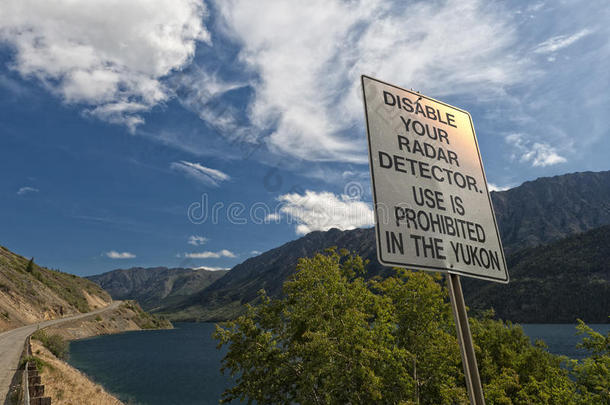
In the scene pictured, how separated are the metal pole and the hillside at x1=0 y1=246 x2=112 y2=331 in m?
74.1

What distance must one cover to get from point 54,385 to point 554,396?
32616 mm

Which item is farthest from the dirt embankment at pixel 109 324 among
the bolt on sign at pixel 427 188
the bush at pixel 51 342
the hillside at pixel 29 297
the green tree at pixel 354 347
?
the bolt on sign at pixel 427 188

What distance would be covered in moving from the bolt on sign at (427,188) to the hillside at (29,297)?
74.0m

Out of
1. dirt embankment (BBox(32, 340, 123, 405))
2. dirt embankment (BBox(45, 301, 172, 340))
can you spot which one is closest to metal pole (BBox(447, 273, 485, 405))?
dirt embankment (BBox(32, 340, 123, 405))

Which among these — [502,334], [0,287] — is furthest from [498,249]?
[0,287]

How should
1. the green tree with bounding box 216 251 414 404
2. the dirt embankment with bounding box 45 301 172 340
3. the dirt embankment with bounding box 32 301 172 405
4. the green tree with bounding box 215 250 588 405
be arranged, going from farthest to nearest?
the dirt embankment with bounding box 45 301 172 340 < the dirt embankment with bounding box 32 301 172 405 < the green tree with bounding box 215 250 588 405 < the green tree with bounding box 216 251 414 404

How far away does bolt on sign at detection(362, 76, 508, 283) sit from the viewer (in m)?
3.13

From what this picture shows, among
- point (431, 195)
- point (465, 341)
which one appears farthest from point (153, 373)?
point (431, 195)

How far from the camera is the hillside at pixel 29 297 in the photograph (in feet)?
216

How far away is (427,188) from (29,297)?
104 m

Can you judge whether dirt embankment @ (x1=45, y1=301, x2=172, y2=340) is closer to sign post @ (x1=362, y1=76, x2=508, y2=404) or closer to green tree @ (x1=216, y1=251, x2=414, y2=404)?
green tree @ (x1=216, y1=251, x2=414, y2=404)

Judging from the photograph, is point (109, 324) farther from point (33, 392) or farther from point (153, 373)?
point (33, 392)

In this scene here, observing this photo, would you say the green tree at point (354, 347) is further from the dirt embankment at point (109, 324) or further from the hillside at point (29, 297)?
the dirt embankment at point (109, 324)

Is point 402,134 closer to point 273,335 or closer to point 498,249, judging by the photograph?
point 498,249
